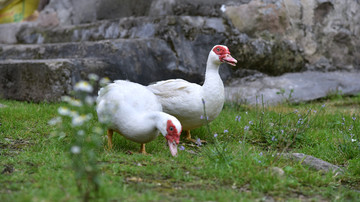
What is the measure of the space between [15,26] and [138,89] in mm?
5553

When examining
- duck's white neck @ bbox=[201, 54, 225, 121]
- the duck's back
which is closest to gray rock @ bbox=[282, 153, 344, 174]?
duck's white neck @ bbox=[201, 54, 225, 121]

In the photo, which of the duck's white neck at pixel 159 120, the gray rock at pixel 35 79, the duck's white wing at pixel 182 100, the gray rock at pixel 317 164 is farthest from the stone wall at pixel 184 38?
the gray rock at pixel 317 164

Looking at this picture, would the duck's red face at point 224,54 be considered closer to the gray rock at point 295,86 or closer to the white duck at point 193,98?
the white duck at point 193,98

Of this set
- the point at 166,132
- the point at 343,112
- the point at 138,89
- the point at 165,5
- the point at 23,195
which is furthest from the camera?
the point at 165,5

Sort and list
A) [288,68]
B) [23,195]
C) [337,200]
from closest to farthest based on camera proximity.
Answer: [23,195] < [337,200] < [288,68]

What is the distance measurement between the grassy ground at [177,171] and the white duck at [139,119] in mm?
188

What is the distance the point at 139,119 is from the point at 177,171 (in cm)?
72

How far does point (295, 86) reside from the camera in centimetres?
739

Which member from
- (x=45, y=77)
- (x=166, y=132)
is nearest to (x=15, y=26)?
(x=45, y=77)

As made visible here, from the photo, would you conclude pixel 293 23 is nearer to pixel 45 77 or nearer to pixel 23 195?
pixel 45 77

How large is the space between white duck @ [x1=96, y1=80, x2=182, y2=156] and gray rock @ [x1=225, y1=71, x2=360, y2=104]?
299 centimetres

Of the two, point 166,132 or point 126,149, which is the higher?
point 166,132

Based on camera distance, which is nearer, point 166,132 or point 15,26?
point 166,132

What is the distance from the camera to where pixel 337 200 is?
283cm
